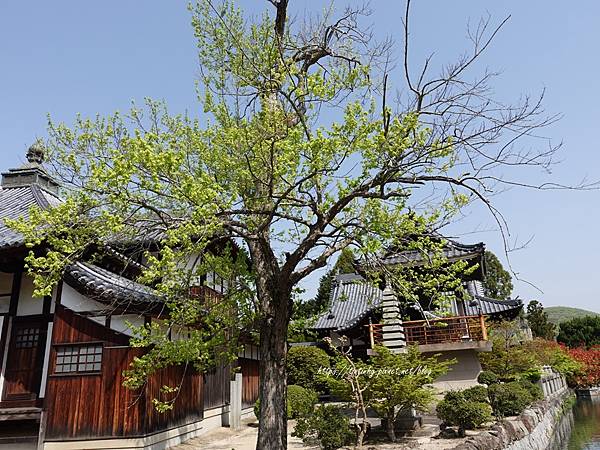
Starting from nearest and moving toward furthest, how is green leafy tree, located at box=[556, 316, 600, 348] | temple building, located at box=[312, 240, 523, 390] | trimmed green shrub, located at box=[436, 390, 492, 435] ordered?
trimmed green shrub, located at box=[436, 390, 492, 435], temple building, located at box=[312, 240, 523, 390], green leafy tree, located at box=[556, 316, 600, 348]

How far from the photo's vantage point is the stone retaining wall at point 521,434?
9710 mm

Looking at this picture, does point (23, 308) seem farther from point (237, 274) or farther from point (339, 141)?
point (339, 141)

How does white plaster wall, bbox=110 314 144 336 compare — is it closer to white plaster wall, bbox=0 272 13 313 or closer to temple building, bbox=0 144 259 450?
temple building, bbox=0 144 259 450

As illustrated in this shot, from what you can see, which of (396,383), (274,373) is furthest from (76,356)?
(396,383)

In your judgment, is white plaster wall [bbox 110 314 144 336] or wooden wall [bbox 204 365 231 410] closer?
white plaster wall [bbox 110 314 144 336]

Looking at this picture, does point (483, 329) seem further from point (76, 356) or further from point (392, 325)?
point (76, 356)

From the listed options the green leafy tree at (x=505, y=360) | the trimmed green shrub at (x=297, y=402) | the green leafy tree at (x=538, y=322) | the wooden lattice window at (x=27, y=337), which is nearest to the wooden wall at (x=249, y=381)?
the trimmed green shrub at (x=297, y=402)

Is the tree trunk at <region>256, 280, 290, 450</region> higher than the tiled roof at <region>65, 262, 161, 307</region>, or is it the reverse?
the tiled roof at <region>65, 262, 161, 307</region>

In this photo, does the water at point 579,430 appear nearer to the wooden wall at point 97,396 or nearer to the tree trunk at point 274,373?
the tree trunk at point 274,373

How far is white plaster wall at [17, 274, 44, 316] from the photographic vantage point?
36.6 feet

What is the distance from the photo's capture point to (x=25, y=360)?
35.9 ft

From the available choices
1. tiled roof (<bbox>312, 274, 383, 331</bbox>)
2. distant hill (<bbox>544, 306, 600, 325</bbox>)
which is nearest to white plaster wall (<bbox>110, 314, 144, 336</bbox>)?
tiled roof (<bbox>312, 274, 383, 331</bbox>)

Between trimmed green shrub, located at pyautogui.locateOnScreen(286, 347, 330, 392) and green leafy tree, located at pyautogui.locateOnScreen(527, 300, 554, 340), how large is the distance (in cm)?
3405

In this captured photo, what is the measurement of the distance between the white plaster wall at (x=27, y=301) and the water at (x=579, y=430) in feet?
→ 54.6
